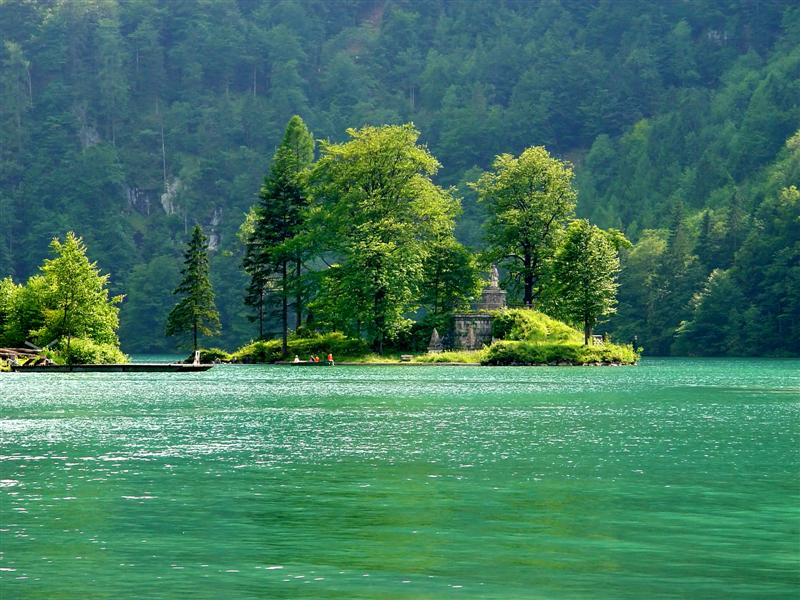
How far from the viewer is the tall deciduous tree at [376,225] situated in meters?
115

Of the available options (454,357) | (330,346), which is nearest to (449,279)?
(454,357)

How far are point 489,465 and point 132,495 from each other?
923 cm

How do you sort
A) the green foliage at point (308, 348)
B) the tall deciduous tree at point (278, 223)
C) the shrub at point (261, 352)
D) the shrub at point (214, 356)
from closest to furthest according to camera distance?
the green foliage at point (308, 348), the shrub at point (261, 352), the tall deciduous tree at point (278, 223), the shrub at point (214, 356)

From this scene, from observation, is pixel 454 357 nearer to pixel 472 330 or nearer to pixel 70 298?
pixel 472 330

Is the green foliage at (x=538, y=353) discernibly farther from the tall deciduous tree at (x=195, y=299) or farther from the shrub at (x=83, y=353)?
the shrub at (x=83, y=353)

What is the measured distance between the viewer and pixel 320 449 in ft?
124

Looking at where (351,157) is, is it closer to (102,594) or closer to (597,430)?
(597,430)

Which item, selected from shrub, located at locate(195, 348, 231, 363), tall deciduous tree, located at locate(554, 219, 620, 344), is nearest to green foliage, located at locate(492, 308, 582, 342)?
tall deciduous tree, located at locate(554, 219, 620, 344)

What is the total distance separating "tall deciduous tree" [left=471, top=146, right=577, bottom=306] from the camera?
123 metres

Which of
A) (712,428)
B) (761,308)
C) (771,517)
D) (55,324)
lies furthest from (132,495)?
(761,308)

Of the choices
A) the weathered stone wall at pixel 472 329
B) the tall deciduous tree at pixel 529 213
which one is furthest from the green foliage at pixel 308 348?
the tall deciduous tree at pixel 529 213

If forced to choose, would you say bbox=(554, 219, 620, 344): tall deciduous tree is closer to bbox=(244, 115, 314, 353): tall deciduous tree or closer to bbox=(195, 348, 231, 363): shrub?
bbox=(244, 115, 314, 353): tall deciduous tree

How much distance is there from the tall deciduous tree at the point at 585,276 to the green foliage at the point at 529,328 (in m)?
1.39

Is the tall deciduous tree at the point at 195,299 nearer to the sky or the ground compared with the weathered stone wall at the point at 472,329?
nearer to the sky
